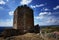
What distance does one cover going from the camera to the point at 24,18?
13289 mm

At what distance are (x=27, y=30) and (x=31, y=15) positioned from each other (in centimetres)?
201

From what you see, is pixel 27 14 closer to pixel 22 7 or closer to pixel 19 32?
pixel 22 7

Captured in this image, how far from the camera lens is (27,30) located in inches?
513

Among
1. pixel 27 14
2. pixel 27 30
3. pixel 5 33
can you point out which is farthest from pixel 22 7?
pixel 5 33

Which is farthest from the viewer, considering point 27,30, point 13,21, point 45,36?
point 13,21

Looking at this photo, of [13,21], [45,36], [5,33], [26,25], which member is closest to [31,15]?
[26,25]

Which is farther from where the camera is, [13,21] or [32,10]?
[13,21]

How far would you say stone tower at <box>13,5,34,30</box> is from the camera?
13.2 metres

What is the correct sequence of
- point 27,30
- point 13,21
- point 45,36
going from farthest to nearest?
1. point 13,21
2. point 27,30
3. point 45,36

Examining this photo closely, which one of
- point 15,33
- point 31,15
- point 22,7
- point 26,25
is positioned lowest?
point 15,33

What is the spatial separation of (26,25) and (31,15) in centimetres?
147

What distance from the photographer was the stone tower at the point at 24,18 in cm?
1322

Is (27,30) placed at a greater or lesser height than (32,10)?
lesser

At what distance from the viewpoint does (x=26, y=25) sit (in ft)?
43.3
